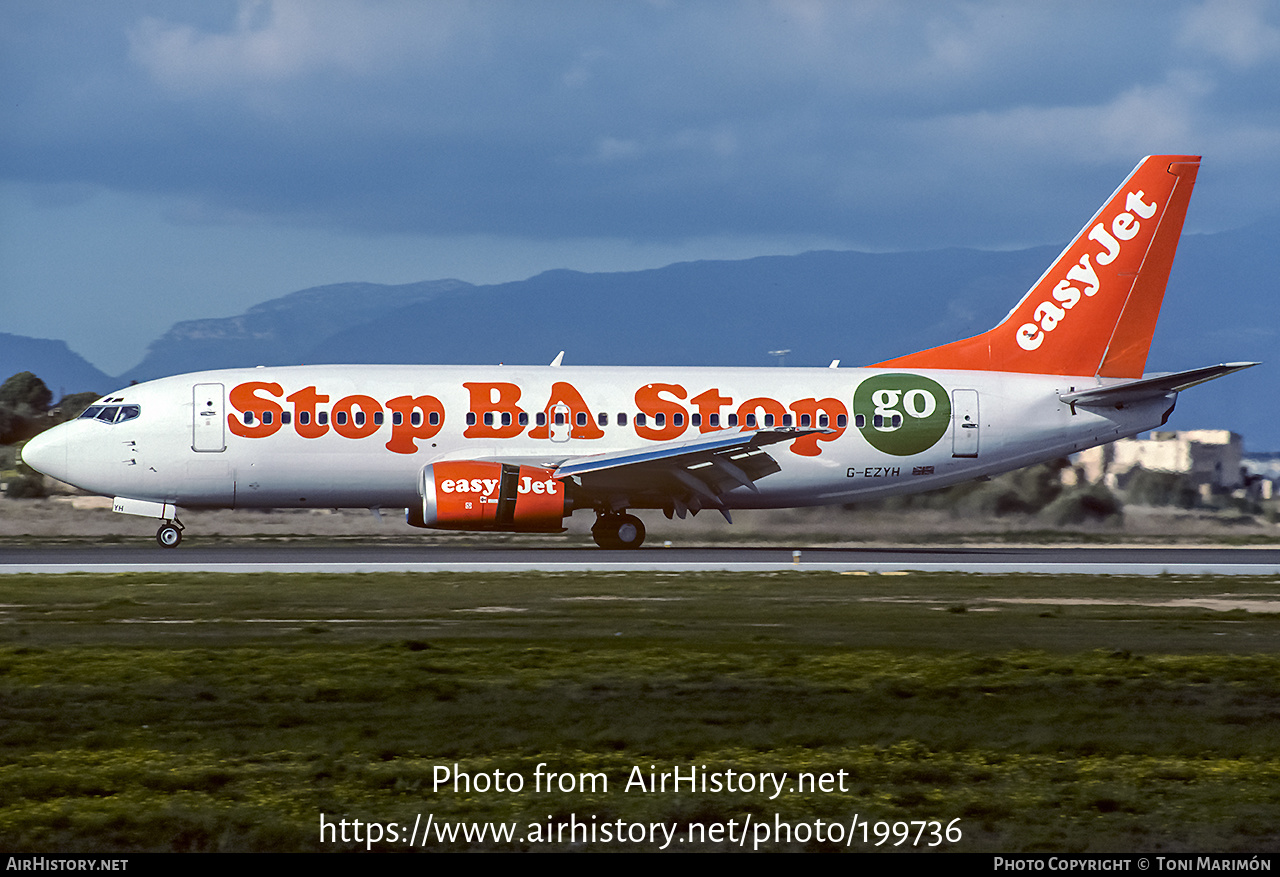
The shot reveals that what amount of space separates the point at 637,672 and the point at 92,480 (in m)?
19.8

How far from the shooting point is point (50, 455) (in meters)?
29.7

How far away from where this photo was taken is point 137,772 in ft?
29.2

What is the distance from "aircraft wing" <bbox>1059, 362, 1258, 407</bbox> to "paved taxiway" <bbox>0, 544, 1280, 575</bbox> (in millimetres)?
3380

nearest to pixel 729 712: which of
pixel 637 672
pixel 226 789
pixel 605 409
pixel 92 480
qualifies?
pixel 637 672

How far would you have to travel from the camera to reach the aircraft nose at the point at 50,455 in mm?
29719

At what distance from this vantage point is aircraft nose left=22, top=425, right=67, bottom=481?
29.7 m

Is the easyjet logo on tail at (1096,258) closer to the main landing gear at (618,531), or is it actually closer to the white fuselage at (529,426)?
the white fuselage at (529,426)

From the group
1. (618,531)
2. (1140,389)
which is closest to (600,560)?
(618,531)

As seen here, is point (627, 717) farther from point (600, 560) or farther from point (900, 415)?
point (900, 415)

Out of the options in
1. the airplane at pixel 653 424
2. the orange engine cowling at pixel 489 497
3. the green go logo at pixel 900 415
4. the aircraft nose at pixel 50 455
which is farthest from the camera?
the green go logo at pixel 900 415

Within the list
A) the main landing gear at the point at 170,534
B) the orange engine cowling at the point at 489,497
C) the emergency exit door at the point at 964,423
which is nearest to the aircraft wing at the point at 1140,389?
the emergency exit door at the point at 964,423

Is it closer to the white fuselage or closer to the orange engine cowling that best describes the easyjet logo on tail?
the white fuselage

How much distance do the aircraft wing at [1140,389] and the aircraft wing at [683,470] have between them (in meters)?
6.61
